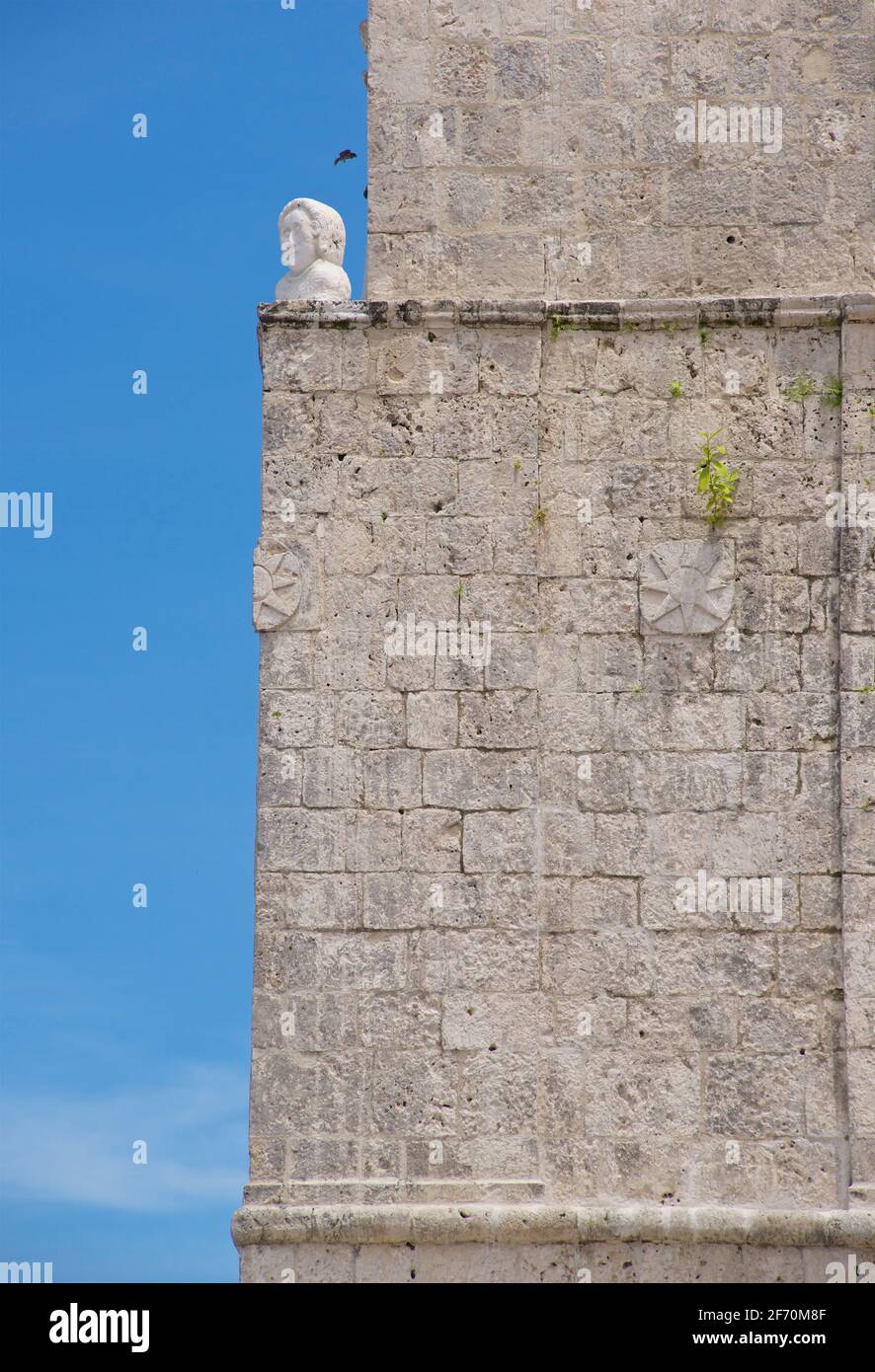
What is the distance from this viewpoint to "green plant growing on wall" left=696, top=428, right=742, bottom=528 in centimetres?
924

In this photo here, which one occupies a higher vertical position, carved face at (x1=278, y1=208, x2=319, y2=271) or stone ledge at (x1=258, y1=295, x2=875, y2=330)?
carved face at (x1=278, y1=208, x2=319, y2=271)

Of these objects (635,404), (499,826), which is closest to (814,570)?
(635,404)

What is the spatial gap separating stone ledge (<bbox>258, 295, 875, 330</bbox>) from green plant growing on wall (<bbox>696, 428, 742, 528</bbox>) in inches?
22.4

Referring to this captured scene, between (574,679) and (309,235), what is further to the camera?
(309,235)

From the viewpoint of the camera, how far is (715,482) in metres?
9.26

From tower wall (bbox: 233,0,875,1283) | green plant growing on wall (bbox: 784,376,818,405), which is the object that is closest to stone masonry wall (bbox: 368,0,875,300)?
tower wall (bbox: 233,0,875,1283)

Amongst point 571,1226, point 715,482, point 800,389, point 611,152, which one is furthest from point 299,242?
point 571,1226

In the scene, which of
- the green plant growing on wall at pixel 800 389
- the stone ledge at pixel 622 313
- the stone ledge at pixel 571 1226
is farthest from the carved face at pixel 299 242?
the stone ledge at pixel 571 1226

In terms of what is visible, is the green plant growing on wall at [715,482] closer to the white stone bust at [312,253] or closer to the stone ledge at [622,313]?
the stone ledge at [622,313]

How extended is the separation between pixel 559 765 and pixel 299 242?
2.81 metres

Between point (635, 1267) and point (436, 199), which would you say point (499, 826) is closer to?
point (635, 1267)

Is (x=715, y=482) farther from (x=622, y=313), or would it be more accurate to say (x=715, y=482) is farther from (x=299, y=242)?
(x=299, y=242)

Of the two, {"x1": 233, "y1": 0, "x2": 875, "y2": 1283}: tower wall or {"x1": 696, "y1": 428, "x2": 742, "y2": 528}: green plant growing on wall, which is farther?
{"x1": 696, "y1": 428, "x2": 742, "y2": 528}: green plant growing on wall
